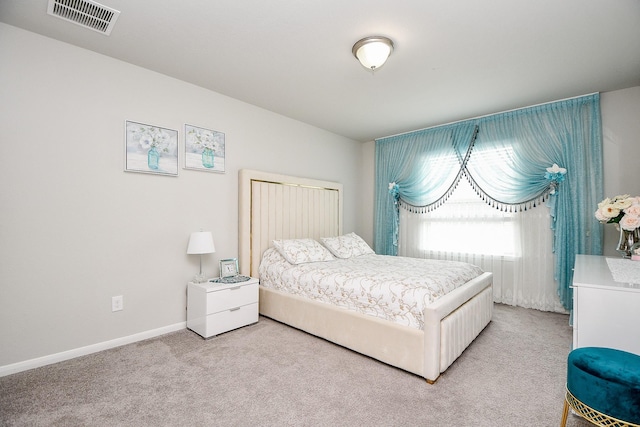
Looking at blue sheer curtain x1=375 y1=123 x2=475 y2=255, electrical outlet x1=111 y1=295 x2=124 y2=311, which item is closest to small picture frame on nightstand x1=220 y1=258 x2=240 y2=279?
electrical outlet x1=111 y1=295 x2=124 y2=311

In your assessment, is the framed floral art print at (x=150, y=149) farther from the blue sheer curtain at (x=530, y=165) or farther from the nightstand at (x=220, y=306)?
the blue sheer curtain at (x=530, y=165)

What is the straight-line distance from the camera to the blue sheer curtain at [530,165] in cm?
327

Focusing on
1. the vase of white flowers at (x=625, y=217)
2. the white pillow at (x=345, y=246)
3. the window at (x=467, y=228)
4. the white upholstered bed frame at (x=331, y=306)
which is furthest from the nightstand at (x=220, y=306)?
the vase of white flowers at (x=625, y=217)

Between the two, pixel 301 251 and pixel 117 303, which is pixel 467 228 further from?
pixel 117 303

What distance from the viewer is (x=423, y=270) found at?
2834 mm

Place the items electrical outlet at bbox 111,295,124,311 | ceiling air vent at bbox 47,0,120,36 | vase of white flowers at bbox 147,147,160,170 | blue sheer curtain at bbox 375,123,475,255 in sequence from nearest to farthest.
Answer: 1. ceiling air vent at bbox 47,0,120,36
2. electrical outlet at bbox 111,295,124,311
3. vase of white flowers at bbox 147,147,160,170
4. blue sheer curtain at bbox 375,123,475,255

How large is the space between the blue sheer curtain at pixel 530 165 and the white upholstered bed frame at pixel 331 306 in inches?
45.2

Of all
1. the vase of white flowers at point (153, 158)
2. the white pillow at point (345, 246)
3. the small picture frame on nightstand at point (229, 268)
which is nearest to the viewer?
the vase of white flowers at point (153, 158)

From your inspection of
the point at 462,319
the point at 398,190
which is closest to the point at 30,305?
the point at 462,319

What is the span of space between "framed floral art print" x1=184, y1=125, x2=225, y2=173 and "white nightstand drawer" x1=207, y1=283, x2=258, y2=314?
4.28 ft

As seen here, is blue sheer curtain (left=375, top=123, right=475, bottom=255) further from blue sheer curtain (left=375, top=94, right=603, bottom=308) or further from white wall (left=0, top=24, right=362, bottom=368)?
white wall (left=0, top=24, right=362, bottom=368)

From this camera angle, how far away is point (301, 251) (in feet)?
11.3

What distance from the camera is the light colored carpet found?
1665 mm

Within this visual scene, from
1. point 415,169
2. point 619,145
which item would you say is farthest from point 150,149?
point 619,145
